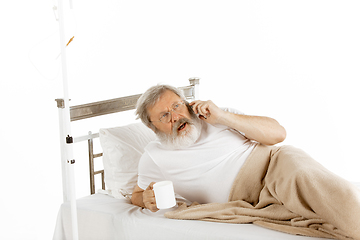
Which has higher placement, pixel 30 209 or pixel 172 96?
pixel 172 96

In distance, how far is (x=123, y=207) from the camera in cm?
219

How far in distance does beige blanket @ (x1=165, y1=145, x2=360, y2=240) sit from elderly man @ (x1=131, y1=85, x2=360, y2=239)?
15 millimetres

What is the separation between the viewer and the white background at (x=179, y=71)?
2676 millimetres

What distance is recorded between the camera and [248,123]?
2.15 m

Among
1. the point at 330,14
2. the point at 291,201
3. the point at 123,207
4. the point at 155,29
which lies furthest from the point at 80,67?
the point at 330,14

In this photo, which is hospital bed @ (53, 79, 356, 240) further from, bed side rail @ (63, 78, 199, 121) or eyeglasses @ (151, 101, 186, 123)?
eyeglasses @ (151, 101, 186, 123)

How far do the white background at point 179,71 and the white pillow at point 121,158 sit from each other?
49cm

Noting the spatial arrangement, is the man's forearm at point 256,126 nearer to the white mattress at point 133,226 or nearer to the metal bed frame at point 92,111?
the white mattress at point 133,226

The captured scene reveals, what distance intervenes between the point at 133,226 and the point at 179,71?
197cm

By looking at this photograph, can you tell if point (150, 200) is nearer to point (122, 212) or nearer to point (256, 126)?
point (122, 212)

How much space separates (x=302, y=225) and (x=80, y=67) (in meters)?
1.90

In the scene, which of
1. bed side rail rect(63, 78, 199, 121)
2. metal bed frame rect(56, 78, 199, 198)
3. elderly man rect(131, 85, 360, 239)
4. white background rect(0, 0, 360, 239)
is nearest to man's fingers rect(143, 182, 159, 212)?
elderly man rect(131, 85, 360, 239)

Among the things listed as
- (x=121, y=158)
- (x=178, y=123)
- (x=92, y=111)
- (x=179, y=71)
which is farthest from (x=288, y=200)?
(x=179, y=71)

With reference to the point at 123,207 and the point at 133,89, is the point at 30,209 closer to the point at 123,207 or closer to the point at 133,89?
the point at 123,207
